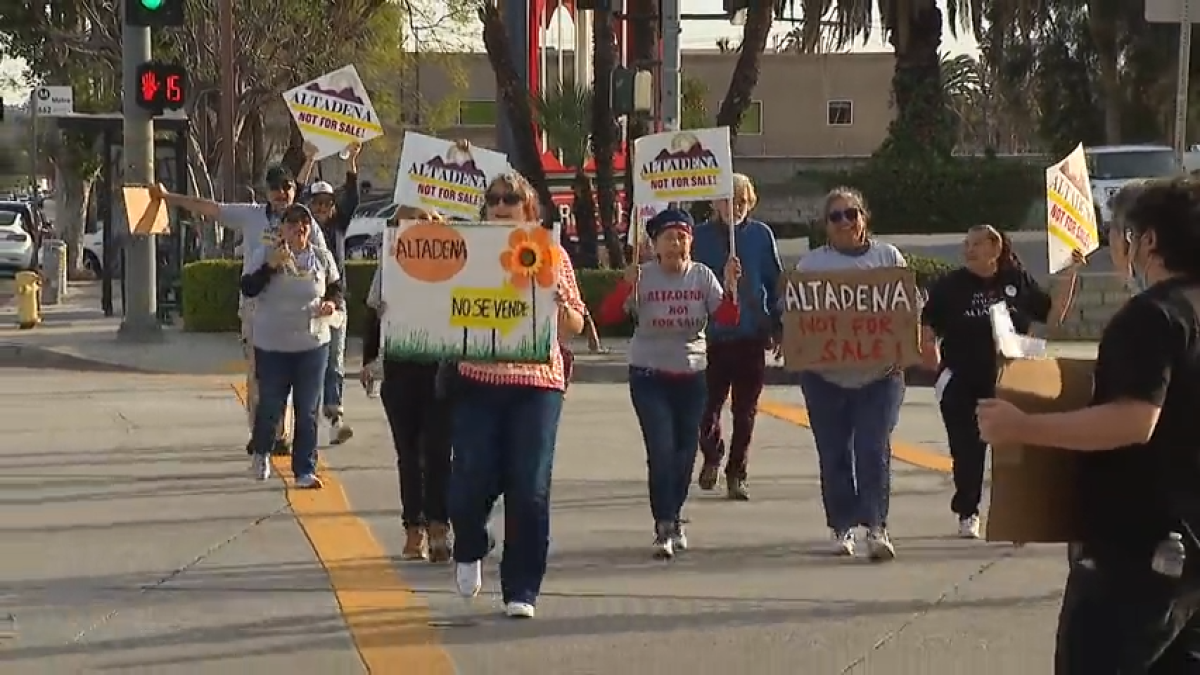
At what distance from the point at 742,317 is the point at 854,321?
171cm

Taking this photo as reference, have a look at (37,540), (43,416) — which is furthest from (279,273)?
(43,416)

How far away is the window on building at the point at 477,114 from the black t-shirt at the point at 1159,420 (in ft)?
184

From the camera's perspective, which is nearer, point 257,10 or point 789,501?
point 789,501

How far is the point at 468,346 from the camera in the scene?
7648mm

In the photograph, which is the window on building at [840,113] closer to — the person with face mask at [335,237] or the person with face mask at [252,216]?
the person with face mask at [335,237]

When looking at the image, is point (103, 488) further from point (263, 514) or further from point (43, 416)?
point (43, 416)

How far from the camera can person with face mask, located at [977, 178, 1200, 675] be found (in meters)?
4.30

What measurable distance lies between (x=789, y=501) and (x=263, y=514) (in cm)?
291

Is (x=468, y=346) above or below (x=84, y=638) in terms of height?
above

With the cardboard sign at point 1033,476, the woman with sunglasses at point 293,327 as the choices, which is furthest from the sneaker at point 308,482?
the cardboard sign at point 1033,476

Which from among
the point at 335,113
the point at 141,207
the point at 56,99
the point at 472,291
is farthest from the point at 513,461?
the point at 56,99

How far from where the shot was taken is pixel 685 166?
11.6 metres

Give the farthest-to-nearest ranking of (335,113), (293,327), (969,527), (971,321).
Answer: (335,113), (293,327), (969,527), (971,321)

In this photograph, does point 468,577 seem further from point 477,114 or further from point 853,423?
point 477,114
